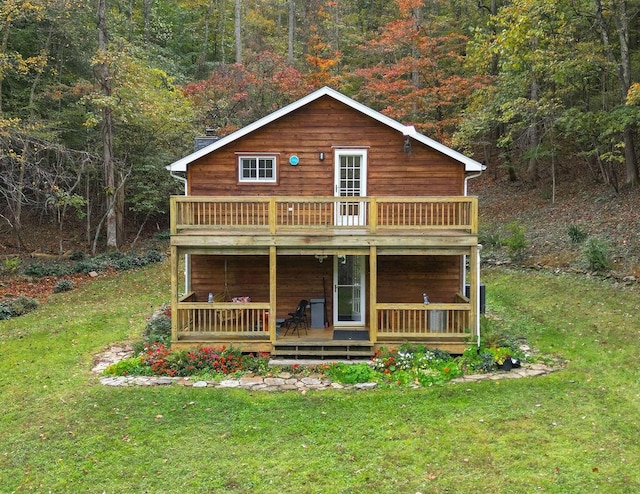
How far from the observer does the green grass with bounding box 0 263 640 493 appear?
7.04m

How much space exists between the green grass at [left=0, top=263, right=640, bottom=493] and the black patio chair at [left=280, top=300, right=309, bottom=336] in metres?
3.10

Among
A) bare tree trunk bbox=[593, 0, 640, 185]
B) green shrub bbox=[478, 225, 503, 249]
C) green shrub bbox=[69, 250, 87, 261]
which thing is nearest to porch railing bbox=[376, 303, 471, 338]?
green shrub bbox=[478, 225, 503, 249]

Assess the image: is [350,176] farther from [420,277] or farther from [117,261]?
[117,261]

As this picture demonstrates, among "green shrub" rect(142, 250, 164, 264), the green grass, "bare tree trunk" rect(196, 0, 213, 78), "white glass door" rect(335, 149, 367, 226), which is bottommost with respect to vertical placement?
the green grass

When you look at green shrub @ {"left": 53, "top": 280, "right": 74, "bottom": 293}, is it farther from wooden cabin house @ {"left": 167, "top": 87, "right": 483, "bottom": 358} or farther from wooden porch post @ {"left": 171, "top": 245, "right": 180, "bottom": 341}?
wooden porch post @ {"left": 171, "top": 245, "right": 180, "bottom": 341}

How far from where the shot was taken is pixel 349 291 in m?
14.0

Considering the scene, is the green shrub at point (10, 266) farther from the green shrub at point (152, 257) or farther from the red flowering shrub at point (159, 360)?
the red flowering shrub at point (159, 360)

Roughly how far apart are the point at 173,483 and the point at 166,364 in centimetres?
440

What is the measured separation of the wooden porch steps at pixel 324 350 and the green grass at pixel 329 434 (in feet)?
6.08

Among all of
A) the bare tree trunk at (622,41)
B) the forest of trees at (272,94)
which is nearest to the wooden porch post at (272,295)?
→ the forest of trees at (272,94)

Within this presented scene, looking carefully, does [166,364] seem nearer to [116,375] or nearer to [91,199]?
[116,375]

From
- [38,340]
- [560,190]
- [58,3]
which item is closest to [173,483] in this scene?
[38,340]

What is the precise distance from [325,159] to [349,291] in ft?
12.4

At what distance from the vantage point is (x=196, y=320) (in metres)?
13.4
